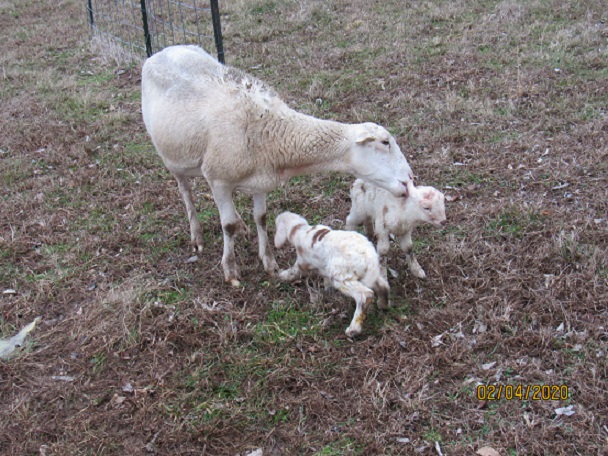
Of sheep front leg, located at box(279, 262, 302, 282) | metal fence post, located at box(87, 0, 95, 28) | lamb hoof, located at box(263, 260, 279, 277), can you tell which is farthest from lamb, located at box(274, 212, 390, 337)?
metal fence post, located at box(87, 0, 95, 28)

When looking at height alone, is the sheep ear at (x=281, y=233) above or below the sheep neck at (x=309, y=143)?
below

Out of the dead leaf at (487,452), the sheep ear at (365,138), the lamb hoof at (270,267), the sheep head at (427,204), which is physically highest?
the sheep ear at (365,138)

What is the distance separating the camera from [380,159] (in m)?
4.27

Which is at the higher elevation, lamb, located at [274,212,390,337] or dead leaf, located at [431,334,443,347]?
lamb, located at [274,212,390,337]

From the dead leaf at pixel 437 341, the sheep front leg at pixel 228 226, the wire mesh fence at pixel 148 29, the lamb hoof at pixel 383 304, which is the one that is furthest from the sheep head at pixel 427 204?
the wire mesh fence at pixel 148 29

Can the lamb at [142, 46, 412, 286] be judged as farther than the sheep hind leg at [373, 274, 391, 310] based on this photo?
Yes

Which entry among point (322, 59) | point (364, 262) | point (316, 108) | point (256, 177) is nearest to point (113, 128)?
point (316, 108)

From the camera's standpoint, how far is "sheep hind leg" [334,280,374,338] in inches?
158

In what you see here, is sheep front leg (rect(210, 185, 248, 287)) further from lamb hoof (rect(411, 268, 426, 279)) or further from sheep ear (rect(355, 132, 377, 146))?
lamb hoof (rect(411, 268, 426, 279))

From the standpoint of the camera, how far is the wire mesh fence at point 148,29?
10.2m

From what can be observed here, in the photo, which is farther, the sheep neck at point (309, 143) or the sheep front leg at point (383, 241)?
the sheep front leg at point (383, 241)

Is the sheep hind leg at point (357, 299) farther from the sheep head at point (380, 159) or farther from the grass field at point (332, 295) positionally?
the sheep head at point (380, 159)

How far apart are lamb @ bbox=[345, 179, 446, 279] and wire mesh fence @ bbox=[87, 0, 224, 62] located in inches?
234

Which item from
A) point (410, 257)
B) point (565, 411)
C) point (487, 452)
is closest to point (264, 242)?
point (410, 257)
